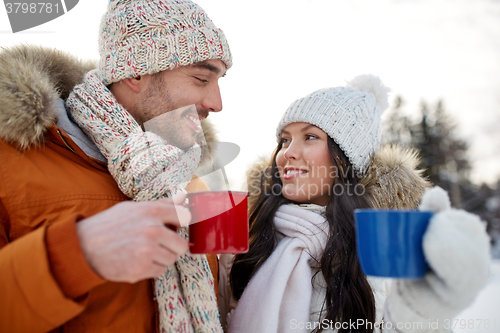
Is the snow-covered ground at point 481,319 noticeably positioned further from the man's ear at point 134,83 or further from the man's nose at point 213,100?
the man's ear at point 134,83

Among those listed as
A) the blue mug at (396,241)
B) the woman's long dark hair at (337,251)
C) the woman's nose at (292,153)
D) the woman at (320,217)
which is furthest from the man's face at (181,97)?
the blue mug at (396,241)

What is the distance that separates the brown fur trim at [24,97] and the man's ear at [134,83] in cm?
38

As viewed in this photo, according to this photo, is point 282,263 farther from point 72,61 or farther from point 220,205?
point 72,61

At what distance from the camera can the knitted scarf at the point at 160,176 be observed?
1428 mm

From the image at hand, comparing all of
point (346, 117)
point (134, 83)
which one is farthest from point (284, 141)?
point (134, 83)

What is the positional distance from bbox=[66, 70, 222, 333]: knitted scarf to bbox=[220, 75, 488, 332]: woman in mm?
525

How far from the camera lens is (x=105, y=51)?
1961mm

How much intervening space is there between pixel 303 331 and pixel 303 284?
252mm

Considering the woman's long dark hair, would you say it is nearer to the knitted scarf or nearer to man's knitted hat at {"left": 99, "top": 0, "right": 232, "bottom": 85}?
the knitted scarf

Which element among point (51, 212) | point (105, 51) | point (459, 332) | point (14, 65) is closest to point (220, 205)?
point (51, 212)

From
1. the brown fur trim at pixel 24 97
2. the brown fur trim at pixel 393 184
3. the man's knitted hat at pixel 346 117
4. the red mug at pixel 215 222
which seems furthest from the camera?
the man's knitted hat at pixel 346 117

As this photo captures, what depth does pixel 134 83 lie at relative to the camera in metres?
1.93

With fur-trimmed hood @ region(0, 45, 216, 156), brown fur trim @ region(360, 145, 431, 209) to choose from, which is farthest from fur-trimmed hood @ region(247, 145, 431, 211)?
fur-trimmed hood @ region(0, 45, 216, 156)

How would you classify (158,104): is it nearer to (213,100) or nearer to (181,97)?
(181,97)
